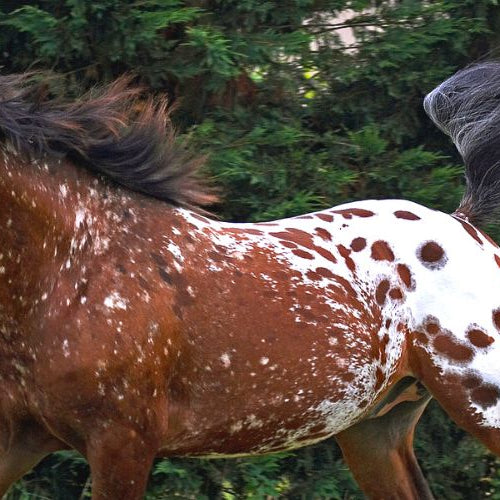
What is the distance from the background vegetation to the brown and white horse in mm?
835

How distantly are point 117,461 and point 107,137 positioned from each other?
112 centimetres

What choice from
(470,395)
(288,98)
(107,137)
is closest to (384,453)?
(470,395)

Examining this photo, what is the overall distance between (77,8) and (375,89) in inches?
65.3

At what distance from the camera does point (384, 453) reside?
469 centimetres

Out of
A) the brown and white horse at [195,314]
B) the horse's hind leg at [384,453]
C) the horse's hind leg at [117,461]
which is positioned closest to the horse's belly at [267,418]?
the brown and white horse at [195,314]

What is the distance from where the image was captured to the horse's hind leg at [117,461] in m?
3.66

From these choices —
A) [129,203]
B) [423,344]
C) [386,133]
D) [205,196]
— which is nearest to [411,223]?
[423,344]

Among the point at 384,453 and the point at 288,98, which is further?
the point at 288,98

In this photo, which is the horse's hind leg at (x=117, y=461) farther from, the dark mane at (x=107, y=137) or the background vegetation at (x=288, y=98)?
the background vegetation at (x=288, y=98)

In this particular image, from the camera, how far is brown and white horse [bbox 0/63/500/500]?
367 cm

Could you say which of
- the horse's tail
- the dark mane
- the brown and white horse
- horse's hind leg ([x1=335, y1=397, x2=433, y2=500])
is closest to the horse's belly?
the brown and white horse

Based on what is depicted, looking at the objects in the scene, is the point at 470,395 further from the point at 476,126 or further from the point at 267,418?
the point at 476,126

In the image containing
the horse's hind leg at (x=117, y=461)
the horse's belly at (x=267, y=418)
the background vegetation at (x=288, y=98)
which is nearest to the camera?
the horse's hind leg at (x=117, y=461)

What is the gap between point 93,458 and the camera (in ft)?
12.0
